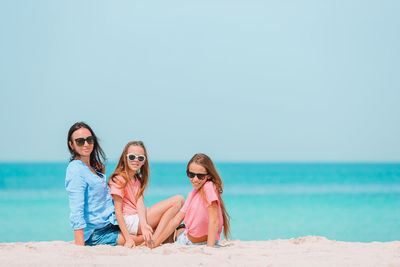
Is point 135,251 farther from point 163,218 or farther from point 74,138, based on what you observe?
point 74,138

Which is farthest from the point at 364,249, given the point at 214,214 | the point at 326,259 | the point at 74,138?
the point at 74,138

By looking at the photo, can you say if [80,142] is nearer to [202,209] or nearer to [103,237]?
[103,237]

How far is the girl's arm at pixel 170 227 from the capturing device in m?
4.66

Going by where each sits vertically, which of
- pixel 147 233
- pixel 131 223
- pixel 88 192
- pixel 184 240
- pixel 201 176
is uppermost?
pixel 201 176

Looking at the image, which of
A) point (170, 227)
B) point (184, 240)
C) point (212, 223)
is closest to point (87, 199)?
point (170, 227)

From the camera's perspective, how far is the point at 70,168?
14.4 ft

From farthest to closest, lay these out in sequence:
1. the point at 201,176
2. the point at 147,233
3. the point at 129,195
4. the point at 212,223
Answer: the point at 129,195, the point at 147,233, the point at 201,176, the point at 212,223

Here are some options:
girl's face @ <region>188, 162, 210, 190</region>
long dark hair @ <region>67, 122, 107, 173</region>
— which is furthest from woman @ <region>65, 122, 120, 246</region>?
girl's face @ <region>188, 162, 210, 190</region>

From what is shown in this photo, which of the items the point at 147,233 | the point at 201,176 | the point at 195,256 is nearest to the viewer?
the point at 195,256

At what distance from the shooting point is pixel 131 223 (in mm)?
4684

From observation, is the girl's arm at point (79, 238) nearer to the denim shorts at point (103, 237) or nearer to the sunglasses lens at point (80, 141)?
the denim shorts at point (103, 237)

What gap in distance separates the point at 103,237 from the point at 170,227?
29.3 inches

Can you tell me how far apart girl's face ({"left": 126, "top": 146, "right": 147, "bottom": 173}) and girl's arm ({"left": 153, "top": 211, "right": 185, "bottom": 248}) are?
0.71 meters

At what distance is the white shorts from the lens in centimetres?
468
